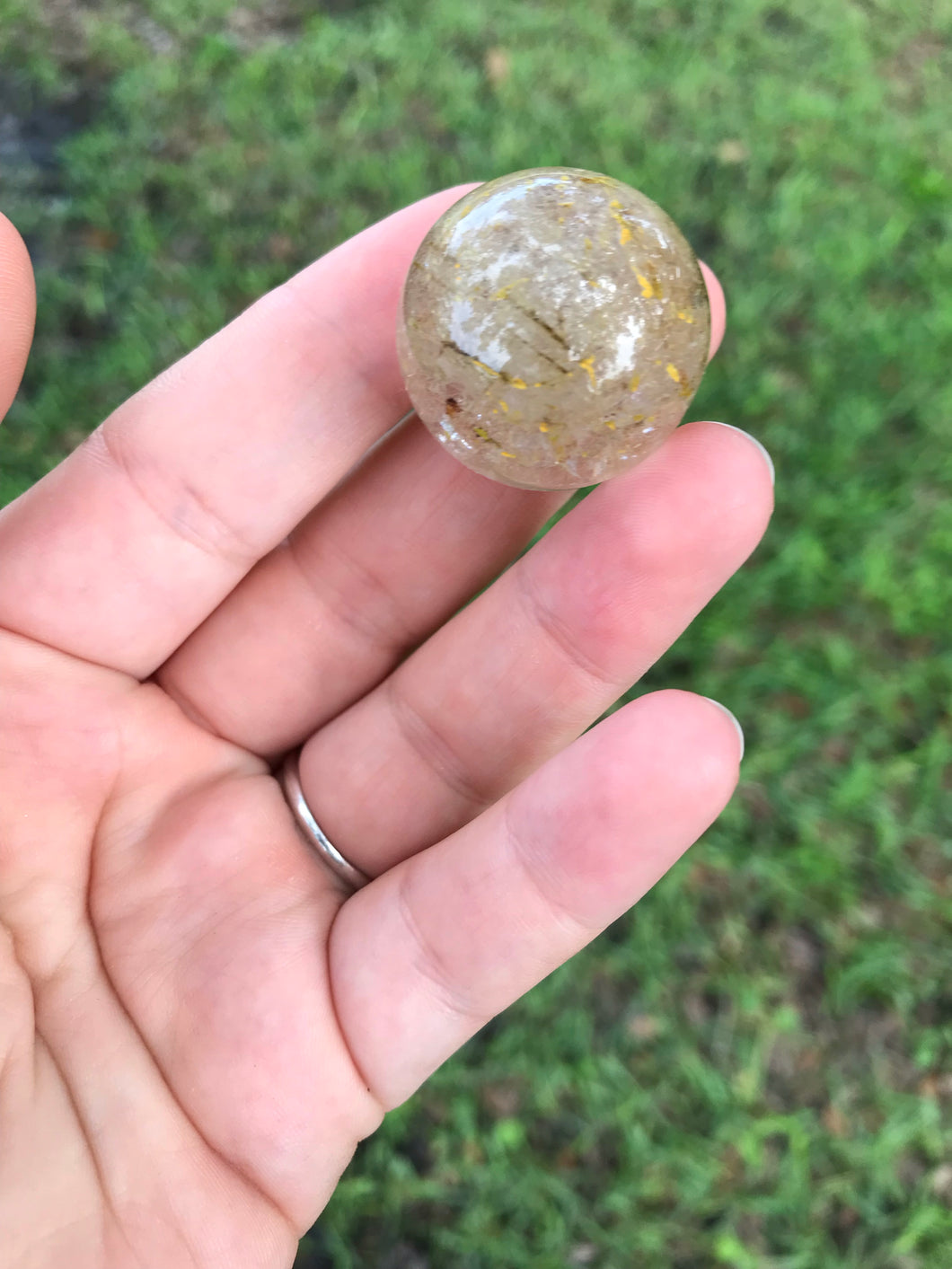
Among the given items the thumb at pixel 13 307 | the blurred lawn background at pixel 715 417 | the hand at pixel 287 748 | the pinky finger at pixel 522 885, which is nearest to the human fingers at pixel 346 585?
the hand at pixel 287 748

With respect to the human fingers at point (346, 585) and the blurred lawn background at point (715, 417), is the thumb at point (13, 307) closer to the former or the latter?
the human fingers at point (346, 585)

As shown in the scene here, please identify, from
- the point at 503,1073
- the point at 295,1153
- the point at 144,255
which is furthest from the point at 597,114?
the point at 295,1153

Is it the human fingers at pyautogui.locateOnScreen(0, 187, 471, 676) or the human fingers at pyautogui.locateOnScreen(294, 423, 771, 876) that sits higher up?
the human fingers at pyautogui.locateOnScreen(0, 187, 471, 676)

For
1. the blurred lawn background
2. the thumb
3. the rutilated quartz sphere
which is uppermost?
the thumb

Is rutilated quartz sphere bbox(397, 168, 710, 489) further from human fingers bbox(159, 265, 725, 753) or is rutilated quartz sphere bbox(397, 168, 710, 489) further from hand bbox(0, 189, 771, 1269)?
human fingers bbox(159, 265, 725, 753)

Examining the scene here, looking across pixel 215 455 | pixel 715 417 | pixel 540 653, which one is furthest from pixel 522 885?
pixel 715 417

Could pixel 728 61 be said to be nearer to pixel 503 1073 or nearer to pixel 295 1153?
pixel 503 1073

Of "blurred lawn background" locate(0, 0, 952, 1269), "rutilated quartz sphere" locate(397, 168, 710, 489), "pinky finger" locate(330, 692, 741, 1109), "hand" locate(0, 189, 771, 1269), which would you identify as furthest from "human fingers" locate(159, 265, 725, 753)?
"blurred lawn background" locate(0, 0, 952, 1269)
